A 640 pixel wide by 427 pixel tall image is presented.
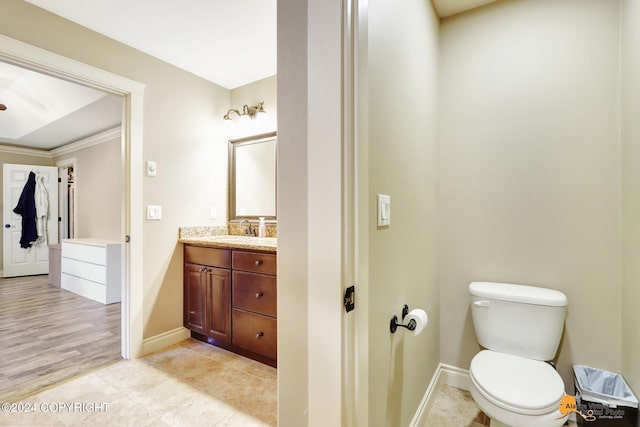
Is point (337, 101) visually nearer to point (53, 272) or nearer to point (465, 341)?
point (465, 341)

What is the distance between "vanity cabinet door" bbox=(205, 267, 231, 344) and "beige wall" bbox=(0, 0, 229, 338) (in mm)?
398

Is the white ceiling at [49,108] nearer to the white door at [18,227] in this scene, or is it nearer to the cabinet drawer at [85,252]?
the white door at [18,227]

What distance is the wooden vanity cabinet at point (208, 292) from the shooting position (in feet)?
7.25

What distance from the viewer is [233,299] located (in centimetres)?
216

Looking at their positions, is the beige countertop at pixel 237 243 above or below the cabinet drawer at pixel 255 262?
above

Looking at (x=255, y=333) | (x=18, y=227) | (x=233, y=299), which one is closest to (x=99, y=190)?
(x=18, y=227)

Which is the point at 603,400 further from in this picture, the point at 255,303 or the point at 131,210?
the point at 131,210

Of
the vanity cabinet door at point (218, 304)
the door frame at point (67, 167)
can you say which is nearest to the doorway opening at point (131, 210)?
the vanity cabinet door at point (218, 304)

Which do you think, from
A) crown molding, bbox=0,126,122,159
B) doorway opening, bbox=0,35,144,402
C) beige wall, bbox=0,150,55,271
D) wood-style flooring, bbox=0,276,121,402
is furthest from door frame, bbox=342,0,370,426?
beige wall, bbox=0,150,55,271

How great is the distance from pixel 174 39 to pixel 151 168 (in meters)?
0.99

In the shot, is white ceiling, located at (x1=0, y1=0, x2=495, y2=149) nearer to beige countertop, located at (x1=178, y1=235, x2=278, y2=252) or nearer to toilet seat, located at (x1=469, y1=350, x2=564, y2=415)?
beige countertop, located at (x1=178, y1=235, x2=278, y2=252)

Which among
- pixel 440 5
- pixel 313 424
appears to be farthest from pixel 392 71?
pixel 313 424

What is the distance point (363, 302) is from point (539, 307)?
4.10ft

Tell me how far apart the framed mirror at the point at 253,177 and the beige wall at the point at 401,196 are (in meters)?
1.47
